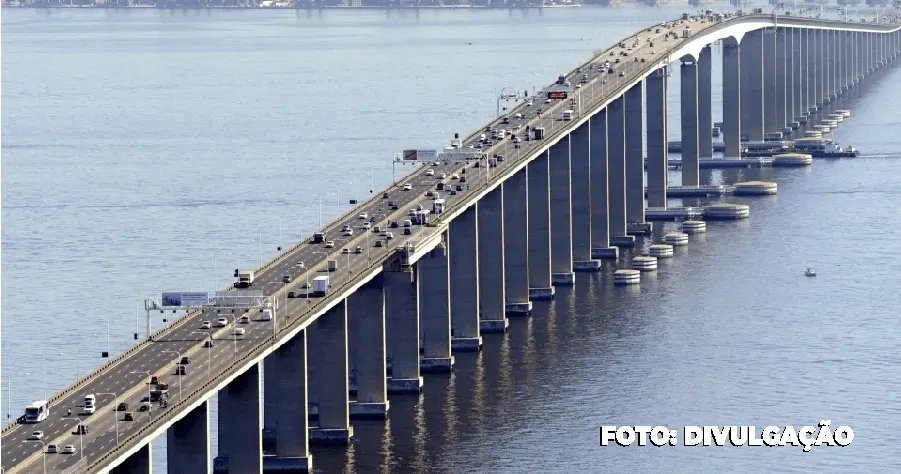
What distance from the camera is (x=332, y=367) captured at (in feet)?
460

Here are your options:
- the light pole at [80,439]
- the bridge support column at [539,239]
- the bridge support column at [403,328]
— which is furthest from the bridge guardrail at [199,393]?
the bridge support column at [539,239]

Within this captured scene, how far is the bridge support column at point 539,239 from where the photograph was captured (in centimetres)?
19350

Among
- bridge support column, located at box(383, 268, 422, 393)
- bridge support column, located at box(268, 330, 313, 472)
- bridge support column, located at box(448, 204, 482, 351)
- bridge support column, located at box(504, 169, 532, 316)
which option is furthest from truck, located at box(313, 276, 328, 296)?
bridge support column, located at box(504, 169, 532, 316)

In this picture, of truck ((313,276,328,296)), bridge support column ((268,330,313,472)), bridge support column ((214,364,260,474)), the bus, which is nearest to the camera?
the bus

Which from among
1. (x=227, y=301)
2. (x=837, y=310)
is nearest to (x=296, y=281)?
(x=227, y=301)

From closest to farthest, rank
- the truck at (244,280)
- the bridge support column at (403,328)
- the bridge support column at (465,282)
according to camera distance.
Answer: the truck at (244,280) < the bridge support column at (403,328) < the bridge support column at (465,282)

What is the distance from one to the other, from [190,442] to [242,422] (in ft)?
24.7

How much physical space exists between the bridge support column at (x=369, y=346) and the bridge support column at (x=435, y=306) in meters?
13.9

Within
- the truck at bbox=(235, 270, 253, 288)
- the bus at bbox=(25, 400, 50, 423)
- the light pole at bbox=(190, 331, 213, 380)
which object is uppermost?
the truck at bbox=(235, 270, 253, 288)

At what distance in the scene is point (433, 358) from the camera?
164000 millimetres

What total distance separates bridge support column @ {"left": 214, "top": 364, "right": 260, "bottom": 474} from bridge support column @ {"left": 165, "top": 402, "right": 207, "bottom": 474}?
722 centimetres

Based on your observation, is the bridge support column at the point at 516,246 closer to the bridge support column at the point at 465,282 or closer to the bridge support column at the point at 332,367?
the bridge support column at the point at 465,282

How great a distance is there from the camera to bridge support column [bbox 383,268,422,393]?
15312 cm

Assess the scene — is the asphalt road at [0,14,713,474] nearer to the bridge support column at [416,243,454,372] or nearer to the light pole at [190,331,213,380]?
the light pole at [190,331,213,380]
